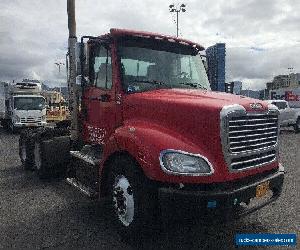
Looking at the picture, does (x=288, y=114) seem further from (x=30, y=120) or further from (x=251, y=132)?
(x=251, y=132)

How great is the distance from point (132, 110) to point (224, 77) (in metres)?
2.11

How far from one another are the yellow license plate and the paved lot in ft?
2.61

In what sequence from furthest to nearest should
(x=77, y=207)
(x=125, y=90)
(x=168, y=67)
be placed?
(x=77, y=207), (x=168, y=67), (x=125, y=90)

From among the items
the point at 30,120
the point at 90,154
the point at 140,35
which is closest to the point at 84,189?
the point at 90,154

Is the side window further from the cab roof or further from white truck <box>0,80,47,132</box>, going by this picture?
white truck <box>0,80,47,132</box>

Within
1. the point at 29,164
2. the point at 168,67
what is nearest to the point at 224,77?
the point at 168,67

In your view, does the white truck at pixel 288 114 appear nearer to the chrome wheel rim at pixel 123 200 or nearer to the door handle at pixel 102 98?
the door handle at pixel 102 98

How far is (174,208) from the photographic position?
3982 mm

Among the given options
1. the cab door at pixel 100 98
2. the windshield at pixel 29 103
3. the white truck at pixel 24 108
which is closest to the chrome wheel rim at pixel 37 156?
the cab door at pixel 100 98

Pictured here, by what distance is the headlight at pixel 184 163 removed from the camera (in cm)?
404

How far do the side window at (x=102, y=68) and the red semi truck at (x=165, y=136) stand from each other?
2 cm

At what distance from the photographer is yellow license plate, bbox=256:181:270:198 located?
4.48 m

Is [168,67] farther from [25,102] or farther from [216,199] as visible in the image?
[25,102]

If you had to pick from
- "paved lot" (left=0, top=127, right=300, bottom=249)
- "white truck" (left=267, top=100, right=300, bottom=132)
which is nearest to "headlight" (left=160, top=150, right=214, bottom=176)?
"paved lot" (left=0, top=127, right=300, bottom=249)
